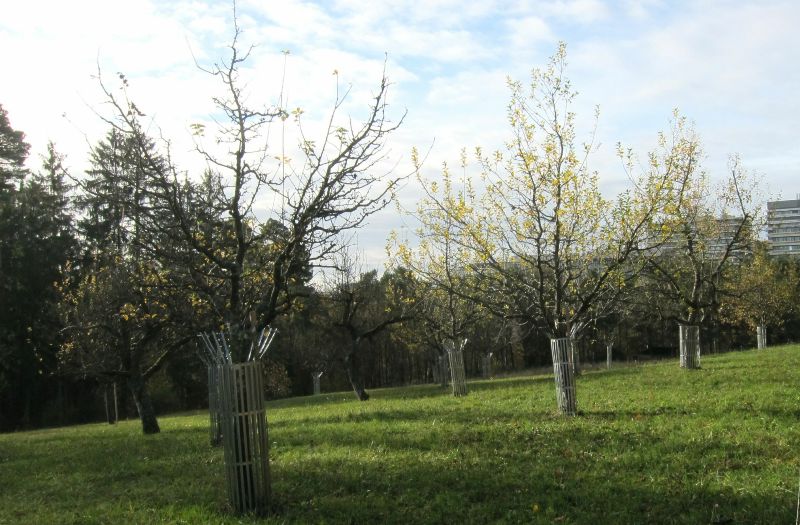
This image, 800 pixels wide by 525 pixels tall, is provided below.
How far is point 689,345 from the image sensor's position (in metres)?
20.2

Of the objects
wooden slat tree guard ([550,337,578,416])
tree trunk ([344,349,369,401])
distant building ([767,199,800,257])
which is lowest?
tree trunk ([344,349,369,401])

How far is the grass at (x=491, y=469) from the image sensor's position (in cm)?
670

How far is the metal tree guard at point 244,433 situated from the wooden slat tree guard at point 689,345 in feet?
52.5

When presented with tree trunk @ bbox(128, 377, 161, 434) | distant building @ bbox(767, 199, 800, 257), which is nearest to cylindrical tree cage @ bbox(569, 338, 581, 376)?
distant building @ bbox(767, 199, 800, 257)

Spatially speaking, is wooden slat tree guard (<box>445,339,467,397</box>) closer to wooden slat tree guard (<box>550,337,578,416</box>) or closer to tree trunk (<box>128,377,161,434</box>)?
wooden slat tree guard (<box>550,337,578,416</box>)

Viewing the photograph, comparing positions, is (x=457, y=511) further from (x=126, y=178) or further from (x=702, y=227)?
(x=702, y=227)

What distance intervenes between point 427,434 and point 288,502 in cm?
408

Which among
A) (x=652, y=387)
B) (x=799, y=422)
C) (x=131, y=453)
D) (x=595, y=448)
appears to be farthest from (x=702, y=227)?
(x=131, y=453)

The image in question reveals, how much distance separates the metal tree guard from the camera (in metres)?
7.01

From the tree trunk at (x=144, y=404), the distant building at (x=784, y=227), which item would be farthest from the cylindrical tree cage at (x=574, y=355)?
the tree trunk at (x=144, y=404)

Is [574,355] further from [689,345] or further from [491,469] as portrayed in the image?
[491,469]

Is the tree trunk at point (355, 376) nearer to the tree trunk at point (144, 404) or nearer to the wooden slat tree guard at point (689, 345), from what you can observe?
the tree trunk at point (144, 404)

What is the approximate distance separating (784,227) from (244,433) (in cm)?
Result: 3084

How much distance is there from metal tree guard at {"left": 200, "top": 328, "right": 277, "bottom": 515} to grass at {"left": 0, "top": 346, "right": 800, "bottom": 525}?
0.24 meters
